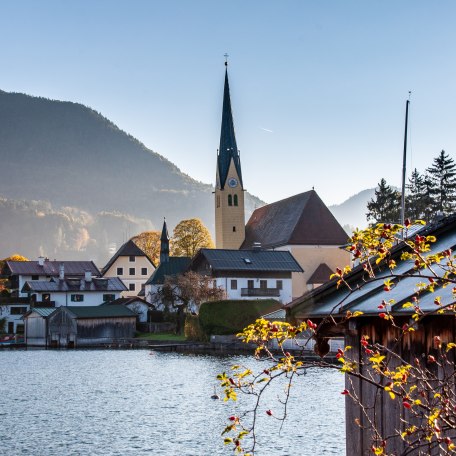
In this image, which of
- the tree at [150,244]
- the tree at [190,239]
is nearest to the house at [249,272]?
the tree at [190,239]

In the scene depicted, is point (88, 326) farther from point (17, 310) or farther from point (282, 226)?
point (282, 226)

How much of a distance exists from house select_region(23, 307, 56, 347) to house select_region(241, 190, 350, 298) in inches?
910

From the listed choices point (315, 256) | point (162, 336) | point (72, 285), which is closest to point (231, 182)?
point (315, 256)

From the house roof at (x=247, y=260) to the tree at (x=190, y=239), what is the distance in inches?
1361

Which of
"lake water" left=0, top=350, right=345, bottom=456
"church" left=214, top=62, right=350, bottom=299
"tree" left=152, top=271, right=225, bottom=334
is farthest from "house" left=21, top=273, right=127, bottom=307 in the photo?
"lake water" left=0, top=350, right=345, bottom=456

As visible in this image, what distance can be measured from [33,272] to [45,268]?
6.34ft

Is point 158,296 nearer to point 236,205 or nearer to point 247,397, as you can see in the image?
point 236,205

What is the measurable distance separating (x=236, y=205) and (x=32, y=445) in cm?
8870

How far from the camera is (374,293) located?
458 inches

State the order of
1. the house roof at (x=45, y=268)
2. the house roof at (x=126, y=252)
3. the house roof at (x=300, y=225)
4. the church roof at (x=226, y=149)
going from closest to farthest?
the house roof at (x=300, y=225), the house roof at (x=45, y=268), the church roof at (x=226, y=149), the house roof at (x=126, y=252)

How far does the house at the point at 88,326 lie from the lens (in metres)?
86.6

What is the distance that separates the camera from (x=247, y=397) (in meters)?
40.1

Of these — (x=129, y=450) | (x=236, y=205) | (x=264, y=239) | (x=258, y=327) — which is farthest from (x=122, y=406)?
(x=236, y=205)

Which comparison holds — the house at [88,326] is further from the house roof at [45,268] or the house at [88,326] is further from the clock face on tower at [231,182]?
the clock face on tower at [231,182]
